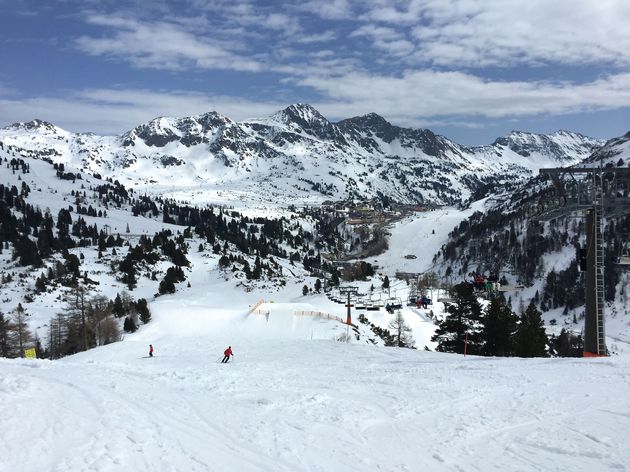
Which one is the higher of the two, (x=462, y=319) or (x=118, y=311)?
(x=462, y=319)

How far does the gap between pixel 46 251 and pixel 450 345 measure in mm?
124984

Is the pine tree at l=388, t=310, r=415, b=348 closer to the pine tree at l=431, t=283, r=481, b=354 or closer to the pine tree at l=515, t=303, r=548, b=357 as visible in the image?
the pine tree at l=431, t=283, r=481, b=354

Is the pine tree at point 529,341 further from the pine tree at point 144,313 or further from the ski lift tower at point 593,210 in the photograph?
the pine tree at point 144,313

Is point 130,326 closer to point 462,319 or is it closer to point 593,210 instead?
point 462,319

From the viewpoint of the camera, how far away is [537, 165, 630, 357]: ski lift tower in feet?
84.4

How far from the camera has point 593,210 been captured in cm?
2609

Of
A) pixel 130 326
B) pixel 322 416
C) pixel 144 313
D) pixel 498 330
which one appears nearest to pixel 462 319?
pixel 498 330

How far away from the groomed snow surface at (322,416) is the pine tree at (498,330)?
14072 millimetres

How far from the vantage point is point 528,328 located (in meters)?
40.2

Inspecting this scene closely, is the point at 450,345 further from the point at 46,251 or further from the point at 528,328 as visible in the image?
the point at 46,251

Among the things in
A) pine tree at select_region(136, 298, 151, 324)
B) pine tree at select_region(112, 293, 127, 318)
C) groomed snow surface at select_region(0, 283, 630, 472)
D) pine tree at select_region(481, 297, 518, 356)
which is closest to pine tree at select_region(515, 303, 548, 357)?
pine tree at select_region(481, 297, 518, 356)

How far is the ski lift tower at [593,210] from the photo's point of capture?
25.7 metres

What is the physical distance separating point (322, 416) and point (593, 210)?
19.2 metres

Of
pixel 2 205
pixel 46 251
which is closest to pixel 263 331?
pixel 46 251
